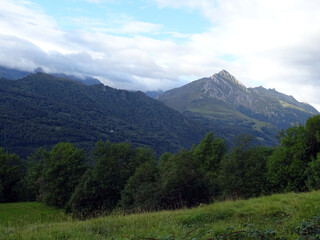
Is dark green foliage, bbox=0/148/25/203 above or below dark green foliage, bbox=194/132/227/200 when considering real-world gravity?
below

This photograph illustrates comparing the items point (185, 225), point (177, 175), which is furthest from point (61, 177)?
point (185, 225)

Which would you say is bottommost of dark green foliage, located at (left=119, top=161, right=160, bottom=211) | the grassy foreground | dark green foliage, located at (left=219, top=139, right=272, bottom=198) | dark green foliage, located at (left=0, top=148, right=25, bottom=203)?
dark green foliage, located at (left=0, top=148, right=25, bottom=203)

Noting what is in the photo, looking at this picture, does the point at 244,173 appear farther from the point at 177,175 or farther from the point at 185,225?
the point at 185,225

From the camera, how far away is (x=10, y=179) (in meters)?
58.2

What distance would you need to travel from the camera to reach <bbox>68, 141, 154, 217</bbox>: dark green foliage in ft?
139

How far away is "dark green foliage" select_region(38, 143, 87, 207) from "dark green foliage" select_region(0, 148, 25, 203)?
1153 cm

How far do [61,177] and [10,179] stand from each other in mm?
17883

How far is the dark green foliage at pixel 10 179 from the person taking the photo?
188ft

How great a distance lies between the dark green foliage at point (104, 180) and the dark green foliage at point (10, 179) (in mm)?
23028

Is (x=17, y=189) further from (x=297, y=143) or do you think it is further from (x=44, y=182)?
(x=297, y=143)

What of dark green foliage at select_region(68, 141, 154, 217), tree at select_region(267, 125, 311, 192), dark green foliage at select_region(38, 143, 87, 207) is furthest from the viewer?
dark green foliage at select_region(38, 143, 87, 207)

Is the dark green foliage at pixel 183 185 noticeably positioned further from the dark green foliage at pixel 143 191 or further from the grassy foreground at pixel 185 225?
the grassy foreground at pixel 185 225

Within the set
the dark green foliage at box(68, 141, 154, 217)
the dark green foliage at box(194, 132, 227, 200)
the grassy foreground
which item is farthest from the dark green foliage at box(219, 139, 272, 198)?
the grassy foreground

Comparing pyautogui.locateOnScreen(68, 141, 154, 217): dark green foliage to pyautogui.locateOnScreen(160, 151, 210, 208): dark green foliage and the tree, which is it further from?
the tree
